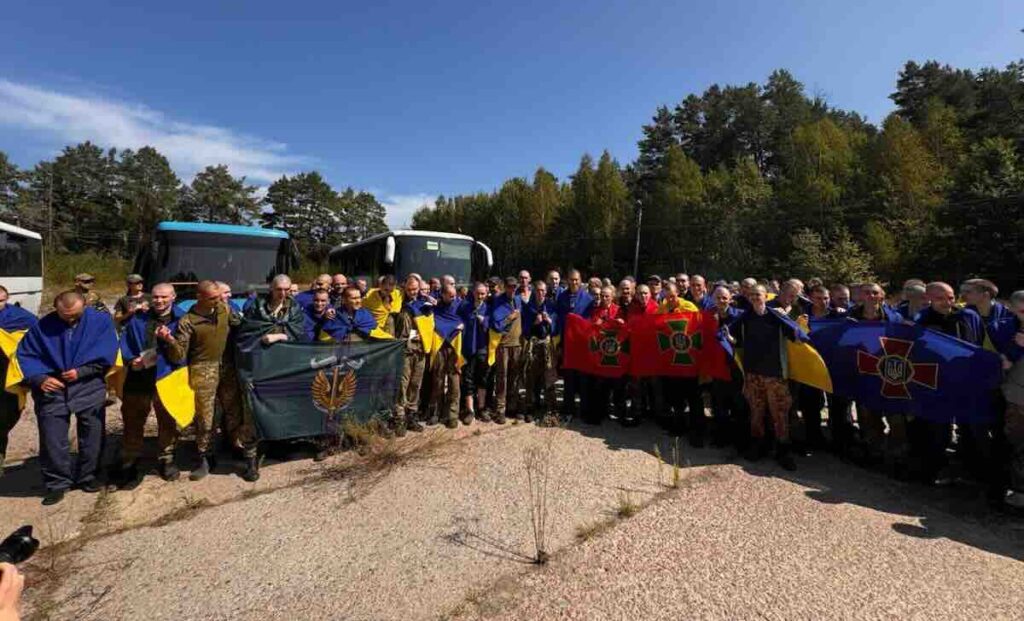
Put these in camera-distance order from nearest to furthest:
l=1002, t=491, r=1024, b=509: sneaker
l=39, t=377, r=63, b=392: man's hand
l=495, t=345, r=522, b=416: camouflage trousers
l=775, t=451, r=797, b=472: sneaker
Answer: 1. l=1002, t=491, r=1024, b=509: sneaker
2. l=39, t=377, r=63, b=392: man's hand
3. l=775, t=451, r=797, b=472: sneaker
4. l=495, t=345, r=522, b=416: camouflage trousers

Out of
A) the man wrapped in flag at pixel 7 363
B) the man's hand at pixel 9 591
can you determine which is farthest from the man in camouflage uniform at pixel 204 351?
the man's hand at pixel 9 591

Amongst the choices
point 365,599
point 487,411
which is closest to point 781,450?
point 487,411

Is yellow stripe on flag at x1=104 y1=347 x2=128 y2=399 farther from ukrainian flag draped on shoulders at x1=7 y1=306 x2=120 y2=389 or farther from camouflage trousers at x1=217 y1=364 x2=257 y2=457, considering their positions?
camouflage trousers at x1=217 y1=364 x2=257 y2=457

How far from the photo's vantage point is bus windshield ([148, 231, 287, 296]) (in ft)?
27.3

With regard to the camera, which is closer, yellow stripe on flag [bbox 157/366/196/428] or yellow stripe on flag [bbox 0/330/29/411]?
yellow stripe on flag [bbox 0/330/29/411]

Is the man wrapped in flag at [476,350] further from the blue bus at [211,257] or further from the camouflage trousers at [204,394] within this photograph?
the blue bus at [211,257]

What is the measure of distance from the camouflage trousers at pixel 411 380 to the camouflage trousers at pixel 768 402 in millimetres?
3903

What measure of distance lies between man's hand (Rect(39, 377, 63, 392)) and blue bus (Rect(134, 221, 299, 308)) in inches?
152

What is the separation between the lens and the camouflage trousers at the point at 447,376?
6398mm

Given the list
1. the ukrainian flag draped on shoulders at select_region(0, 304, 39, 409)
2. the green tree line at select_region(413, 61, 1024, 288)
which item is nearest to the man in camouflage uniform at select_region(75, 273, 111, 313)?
the ukrainian flag draped on shoulders at select_region(0, 304, 39, 409)

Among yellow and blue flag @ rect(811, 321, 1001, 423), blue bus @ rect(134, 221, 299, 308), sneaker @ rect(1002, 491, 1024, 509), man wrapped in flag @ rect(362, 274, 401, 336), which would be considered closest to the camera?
sneaker @ rect(1002, 491, 1024, 509)

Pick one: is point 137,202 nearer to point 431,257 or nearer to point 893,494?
point 431,257

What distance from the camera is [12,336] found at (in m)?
4.73

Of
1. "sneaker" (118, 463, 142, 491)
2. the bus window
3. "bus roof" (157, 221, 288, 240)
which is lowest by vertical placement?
"sneaker" (118, 463, 142, 491)
